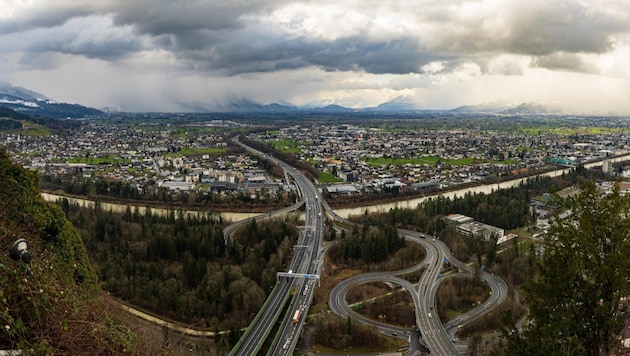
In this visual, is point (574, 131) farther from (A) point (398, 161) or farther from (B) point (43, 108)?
(B) point (43, 108)

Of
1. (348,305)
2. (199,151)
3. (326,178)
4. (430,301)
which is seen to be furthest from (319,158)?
(430,301)

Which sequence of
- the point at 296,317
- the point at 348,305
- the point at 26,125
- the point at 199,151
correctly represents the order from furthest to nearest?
the point at 26,125 → the point at 199,151 → the point at 348,305 → the point at 296,317

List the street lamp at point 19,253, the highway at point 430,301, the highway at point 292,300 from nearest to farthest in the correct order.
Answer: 1. the street lamp at point 19,253
2. the highway at point 292,300
3. the highway at point 430,301

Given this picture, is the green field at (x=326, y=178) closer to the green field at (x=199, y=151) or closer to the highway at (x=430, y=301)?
the highway at (x=430, y=301)

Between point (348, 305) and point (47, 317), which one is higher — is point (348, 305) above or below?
below

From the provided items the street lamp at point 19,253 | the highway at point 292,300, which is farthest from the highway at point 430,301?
the street lamp at point 19,253

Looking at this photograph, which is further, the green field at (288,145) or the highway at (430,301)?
the green field at (288,145)

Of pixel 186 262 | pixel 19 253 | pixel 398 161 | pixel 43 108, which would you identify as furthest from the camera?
pixel 43 108

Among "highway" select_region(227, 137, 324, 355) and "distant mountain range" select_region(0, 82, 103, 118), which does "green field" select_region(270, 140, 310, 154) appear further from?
"distant mountain range" select_region(0, 82, 103, 118)
